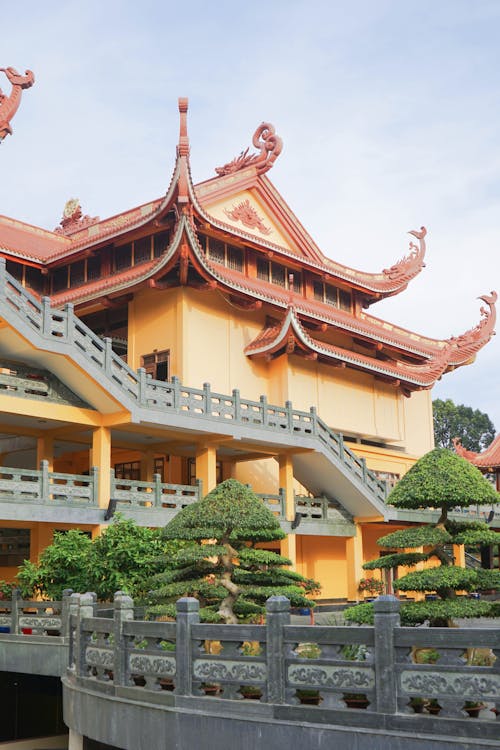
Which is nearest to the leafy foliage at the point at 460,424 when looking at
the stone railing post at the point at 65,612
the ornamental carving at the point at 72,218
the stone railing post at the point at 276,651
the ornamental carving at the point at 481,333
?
the ornamental carving at the point at 481,333

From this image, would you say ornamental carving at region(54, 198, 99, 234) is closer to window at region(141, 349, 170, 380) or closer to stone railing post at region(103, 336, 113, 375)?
window at region(141, 349, 170, 380)

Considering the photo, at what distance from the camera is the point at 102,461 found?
22.0 metres

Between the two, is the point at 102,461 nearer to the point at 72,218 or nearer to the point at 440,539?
the point at 440,539

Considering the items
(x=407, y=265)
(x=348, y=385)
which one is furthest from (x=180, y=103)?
(x=407, y=265)

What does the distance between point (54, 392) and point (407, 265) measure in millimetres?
19346

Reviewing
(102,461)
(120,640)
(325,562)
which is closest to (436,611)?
(120,640)

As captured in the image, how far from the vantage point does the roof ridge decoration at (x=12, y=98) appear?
25172 millimetres

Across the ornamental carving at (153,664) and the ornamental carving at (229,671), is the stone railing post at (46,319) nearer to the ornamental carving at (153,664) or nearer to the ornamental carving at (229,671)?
the ornamental carving at (153,664)

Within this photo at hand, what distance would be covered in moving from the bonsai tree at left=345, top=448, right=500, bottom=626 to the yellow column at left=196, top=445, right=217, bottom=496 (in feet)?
36.8

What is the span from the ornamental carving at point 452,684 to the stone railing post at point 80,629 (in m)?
5.31

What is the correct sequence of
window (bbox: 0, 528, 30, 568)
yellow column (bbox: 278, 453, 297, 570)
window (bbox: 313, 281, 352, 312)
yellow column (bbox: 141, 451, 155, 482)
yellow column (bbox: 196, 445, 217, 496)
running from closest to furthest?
yellow column (bbox: 196, 445, 217, 496), window (bbox: 0, 528, 30, 568), yellow column (bbox: 141, 451, 155, 482), yellow column (bbox: 278, 453, 297, 570), window (bbox: 313, 281, 352, 312)

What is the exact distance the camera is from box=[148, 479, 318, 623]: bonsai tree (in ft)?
42.8

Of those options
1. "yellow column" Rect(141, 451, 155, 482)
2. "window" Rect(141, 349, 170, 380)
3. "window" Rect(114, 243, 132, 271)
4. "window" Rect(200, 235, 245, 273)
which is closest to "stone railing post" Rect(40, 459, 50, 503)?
"yellow column" Rect(141, 451, 155, 482)

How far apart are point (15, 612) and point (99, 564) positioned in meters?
1.76
